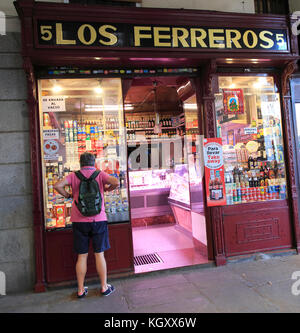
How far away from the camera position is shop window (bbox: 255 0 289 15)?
224 inches

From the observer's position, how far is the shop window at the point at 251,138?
509cm

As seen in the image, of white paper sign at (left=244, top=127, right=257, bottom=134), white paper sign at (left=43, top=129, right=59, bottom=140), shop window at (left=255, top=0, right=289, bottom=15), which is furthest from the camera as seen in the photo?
shop window at (left=255, top=0, right=289, bottom=15)

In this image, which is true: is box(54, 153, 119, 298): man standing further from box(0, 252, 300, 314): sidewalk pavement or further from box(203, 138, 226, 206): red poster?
box(203, 138, 226, 206): red poster

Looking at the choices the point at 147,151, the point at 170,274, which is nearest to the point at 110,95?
the point at 170,274

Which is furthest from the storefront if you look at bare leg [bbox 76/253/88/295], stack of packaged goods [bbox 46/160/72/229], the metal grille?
bare leg [bbox 76/253/88/295]

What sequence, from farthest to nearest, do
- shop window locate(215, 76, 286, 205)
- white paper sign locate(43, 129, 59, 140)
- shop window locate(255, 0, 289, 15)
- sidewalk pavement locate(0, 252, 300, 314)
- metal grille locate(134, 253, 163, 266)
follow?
shop window locate(255, 0, 289, 15), shop window locate(215, 76, 286, 205), metal grille locate(134, 253, 163, 266), white paper sign locate(43, 129, 59, 140), sidewalk pavement locate(0, 252, 300, 314)

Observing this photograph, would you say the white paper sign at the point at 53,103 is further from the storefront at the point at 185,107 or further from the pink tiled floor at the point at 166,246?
the pink tiled floor at the point at 166,246

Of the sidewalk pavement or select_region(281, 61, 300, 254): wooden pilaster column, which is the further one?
select_region(281, 61, 300, 254): wooden pilaster column

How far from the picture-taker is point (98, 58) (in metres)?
4.19

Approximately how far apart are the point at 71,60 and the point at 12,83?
1.05 metres

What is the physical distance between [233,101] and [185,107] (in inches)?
41.9

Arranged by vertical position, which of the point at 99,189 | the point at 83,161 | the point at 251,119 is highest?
the point at 251,119

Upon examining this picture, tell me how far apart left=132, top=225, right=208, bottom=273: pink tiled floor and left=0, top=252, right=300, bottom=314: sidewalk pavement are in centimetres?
22
